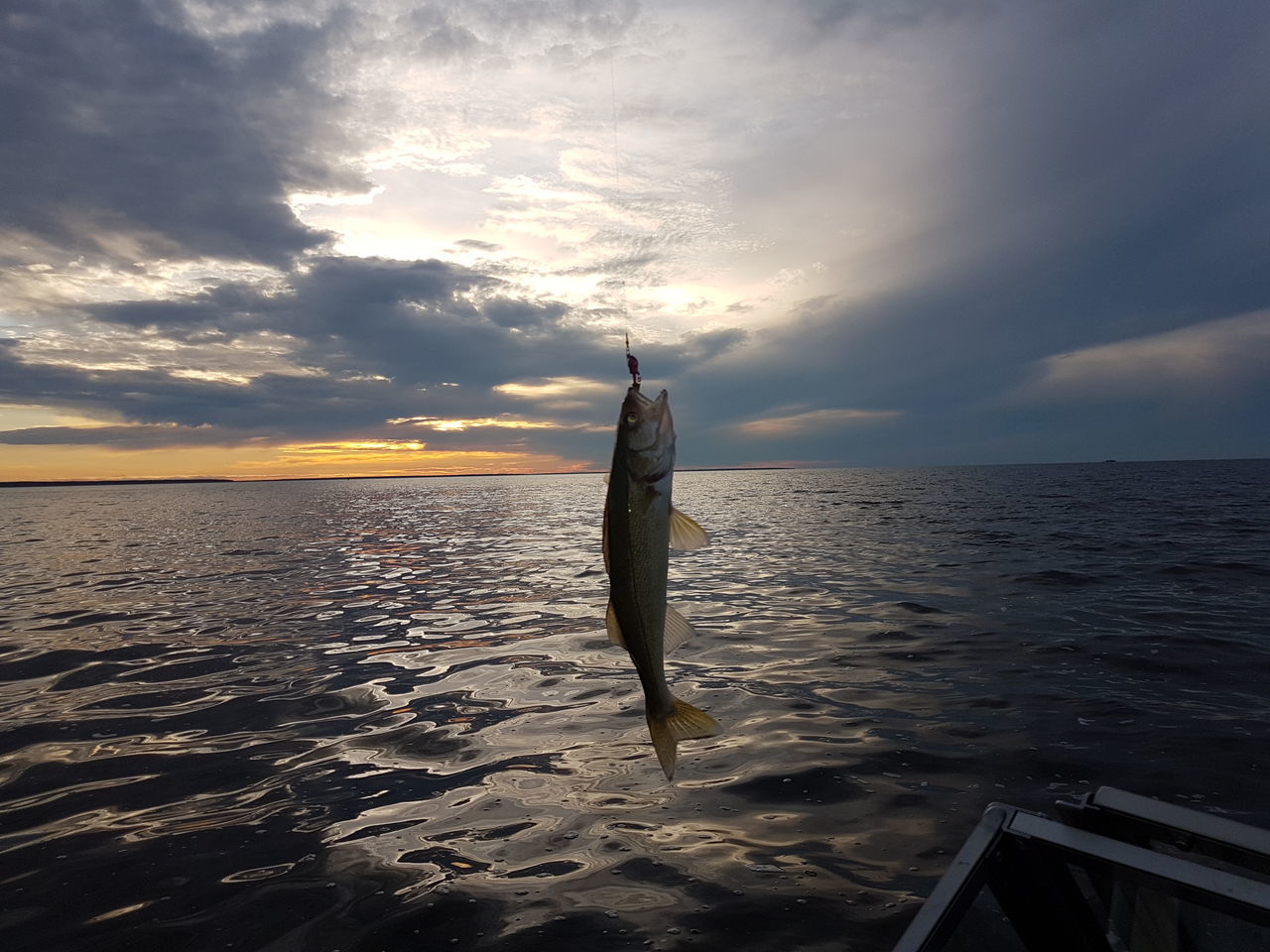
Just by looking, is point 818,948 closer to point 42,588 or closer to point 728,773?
→ point 728,773

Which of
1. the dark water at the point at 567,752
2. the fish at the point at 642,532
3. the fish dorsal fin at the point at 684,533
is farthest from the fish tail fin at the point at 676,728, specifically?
the dark water at the point at 567,752

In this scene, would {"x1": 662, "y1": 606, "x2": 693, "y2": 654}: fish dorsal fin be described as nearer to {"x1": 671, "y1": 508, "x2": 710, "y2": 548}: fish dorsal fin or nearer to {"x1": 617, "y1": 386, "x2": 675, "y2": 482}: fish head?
{"x1": 671, "y1": 508, "x2": 710, "y2": 548}: fish dorsal fin

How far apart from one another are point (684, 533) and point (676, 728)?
2.85ft

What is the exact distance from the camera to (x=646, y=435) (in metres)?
2.67

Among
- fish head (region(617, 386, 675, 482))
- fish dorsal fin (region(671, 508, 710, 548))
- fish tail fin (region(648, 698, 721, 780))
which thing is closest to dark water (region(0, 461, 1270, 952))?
fish tail fin (region(648, 698, 721, 780))

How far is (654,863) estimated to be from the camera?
6.13m

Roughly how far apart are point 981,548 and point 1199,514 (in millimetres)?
21952

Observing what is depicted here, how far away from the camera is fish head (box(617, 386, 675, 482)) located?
264 cm

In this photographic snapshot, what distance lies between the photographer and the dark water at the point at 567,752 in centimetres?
562

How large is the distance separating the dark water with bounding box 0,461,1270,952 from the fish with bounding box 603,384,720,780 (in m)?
3.45

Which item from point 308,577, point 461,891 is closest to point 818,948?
point 461,891

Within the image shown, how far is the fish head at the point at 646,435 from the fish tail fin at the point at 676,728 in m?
1.03

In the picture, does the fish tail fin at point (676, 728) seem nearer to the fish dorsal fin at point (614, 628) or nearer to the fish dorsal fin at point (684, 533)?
the fish dorsal fin at point (614, 628)

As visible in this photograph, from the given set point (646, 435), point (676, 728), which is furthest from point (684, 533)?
point (676, 728)
